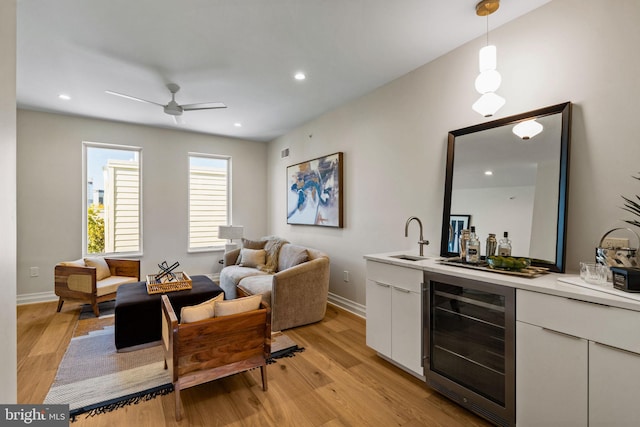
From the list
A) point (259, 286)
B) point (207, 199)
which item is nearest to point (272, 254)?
point (259, 286)

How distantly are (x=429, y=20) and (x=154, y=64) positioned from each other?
2.59m

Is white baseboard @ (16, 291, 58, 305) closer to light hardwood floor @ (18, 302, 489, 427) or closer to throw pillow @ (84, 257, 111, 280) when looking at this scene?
throw pillow @ (84, 257, 111, 280)

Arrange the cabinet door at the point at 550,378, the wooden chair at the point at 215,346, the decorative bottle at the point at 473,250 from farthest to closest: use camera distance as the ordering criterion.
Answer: the decorative bottle at the point at 473,250, the wooden chair at the point at 215,346, the cabinet door at the point at 550,378

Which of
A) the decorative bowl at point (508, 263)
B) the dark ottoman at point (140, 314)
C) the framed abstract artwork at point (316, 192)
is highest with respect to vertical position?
the framed abstract artwork at point (316, 192)

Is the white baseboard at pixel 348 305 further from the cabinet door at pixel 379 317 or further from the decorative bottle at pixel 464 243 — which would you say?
the decorative bottle at pixel 464 243

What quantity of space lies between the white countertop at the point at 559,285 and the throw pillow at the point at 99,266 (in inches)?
162

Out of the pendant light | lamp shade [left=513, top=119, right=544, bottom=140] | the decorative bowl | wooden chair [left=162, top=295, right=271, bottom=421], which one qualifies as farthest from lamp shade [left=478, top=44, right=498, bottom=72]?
wooden chair [left=162, top=295, right=271, bottom=421]

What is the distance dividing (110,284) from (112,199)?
168 centimetres

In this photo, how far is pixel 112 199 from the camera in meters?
4.78

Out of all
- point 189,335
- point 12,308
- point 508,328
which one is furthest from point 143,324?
point 508,328

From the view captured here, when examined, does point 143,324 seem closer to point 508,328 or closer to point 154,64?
point 154,64

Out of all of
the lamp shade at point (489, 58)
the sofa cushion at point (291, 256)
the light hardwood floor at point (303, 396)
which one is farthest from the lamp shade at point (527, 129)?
the sofa cushion at point (291, 256)

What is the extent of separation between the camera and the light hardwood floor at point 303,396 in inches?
73.6

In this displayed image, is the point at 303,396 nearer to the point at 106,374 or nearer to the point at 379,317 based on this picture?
the point at 379,317
